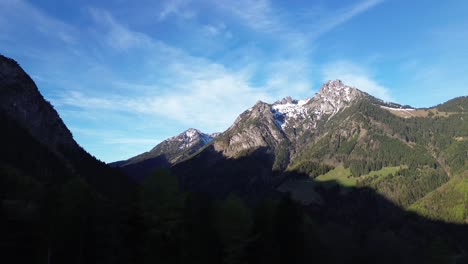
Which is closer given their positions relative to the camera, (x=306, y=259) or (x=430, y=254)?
(x=306, y=259)

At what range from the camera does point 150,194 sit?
49.3 meters

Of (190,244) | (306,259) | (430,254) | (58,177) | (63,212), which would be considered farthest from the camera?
(58,177)

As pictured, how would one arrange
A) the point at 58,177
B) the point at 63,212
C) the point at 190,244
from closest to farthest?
1. the point at 63,212
2. the point at 190,244
3. the point at 58,177

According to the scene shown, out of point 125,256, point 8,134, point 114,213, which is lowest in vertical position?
point 125,256

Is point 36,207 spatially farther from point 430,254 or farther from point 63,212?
point 430,254

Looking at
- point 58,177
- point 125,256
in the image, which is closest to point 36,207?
point 125,256

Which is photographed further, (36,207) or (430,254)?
(430,254)

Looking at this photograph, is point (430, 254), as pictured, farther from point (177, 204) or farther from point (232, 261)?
point (177, 204)

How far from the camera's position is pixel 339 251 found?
83062 millimetres

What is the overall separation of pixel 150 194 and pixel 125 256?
27.2 feet

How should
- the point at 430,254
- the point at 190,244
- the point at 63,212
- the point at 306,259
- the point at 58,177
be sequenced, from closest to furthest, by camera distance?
the point at 63,212
the point at 190,244
the point at 306,259
the point at 430,254
the point at 58,177

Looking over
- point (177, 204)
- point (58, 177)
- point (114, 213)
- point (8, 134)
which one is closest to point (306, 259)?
point (177, 204)

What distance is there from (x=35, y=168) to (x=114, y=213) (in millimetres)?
145395

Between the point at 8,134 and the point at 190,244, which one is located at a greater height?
the point at 8,134
